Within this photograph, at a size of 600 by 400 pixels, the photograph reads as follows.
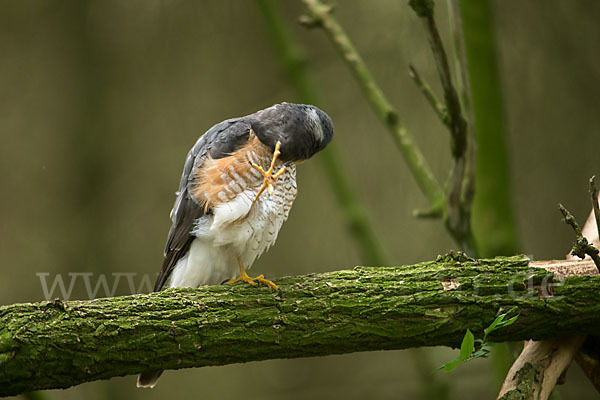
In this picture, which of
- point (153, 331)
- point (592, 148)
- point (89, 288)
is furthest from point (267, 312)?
point (89, 288)

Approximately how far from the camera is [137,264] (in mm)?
5355

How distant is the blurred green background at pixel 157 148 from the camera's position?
4.99 metres

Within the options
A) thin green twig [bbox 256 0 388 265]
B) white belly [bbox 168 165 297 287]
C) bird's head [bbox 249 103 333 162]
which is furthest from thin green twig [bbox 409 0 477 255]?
thin green twig [bbox 256 0 388 265]

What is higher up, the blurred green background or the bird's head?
the bird's head

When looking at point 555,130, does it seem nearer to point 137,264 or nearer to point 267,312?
point 267,312

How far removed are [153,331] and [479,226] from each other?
1.85m

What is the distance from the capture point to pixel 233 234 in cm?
248

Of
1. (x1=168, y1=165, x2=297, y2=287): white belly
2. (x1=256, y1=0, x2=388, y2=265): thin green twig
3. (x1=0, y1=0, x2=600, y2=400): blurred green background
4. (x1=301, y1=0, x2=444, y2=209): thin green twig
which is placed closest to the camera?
(x1=168, y1=165, x2=297, y2=287): white belly

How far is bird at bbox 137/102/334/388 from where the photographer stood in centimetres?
246

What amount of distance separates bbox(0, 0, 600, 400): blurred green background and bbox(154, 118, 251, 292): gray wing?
85.9 inches

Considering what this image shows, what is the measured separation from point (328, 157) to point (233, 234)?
1.29m

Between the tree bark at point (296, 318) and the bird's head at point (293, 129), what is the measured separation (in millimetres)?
640

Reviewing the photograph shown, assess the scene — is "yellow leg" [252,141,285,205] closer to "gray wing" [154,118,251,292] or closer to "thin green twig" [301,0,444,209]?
"gray wing" [154,118,251,292]

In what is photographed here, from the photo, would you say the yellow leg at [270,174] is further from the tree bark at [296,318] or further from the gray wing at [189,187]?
the tree bark at [296,318]
